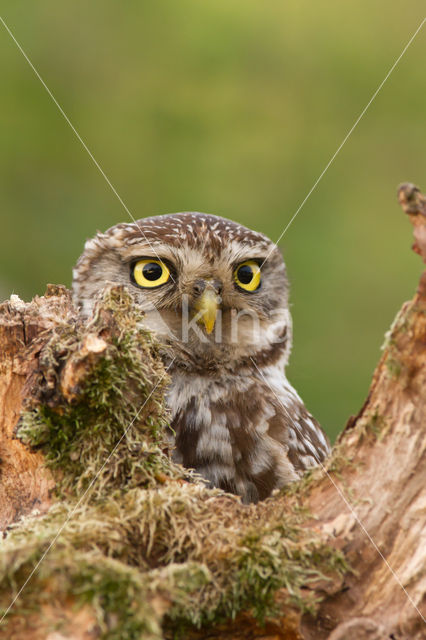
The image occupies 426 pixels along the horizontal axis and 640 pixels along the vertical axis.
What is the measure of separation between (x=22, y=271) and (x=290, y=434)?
2793 millimetres

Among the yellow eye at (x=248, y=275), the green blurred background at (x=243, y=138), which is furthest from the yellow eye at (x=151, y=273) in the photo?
the green blurred background at (x=243, y=138)

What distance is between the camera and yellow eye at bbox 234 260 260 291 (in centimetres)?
266

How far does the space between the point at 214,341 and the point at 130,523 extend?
117 centimetres

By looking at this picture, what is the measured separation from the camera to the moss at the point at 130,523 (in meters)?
1.18

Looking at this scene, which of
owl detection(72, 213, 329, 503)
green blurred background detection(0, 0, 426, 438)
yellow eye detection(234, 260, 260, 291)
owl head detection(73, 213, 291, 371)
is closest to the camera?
owl detection(72, 213, 329, 503)

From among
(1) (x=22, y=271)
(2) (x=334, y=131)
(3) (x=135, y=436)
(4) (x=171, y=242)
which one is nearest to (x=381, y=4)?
(2) (x=334, y=131)

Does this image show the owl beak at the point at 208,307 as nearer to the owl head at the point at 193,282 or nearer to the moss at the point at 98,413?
the owl head at the point at 193,282

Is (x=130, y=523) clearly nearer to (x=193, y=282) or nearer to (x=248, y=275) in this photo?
(x=193, y=282)

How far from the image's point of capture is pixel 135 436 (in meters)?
1.67

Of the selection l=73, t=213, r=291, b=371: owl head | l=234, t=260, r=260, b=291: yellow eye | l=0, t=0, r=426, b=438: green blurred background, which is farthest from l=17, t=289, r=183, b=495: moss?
l=0, t=0, r=426, b=438: green blurred background

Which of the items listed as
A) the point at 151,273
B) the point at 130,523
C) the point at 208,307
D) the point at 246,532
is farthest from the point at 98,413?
the point at 151,273

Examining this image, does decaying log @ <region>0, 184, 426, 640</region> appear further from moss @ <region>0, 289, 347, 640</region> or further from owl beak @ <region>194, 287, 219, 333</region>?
owl beak @ <region>194, 287, 219, 333</region>

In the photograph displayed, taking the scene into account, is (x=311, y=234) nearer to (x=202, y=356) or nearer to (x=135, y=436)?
(x=202, y=356)

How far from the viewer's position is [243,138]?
5.22 m
